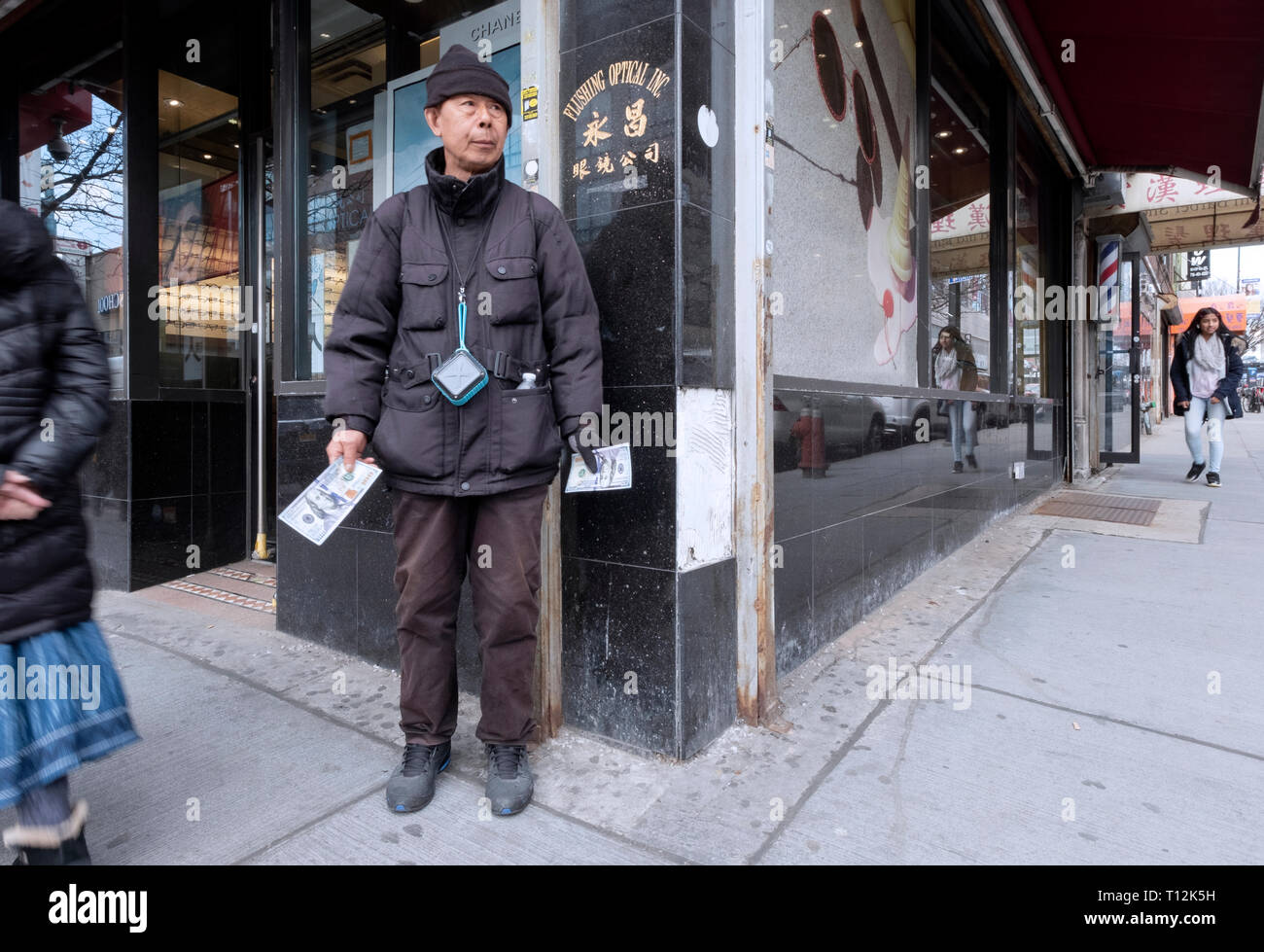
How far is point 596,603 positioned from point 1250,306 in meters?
44.5

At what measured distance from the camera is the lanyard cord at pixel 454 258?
2.04 metres

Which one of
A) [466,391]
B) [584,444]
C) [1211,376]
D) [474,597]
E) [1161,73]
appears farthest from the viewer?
[1211,376]

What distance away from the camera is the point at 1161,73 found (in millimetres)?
5441

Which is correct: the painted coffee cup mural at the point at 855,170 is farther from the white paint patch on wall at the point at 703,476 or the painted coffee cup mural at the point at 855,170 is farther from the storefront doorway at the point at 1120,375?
the storefront doorway at the point at 1120,375

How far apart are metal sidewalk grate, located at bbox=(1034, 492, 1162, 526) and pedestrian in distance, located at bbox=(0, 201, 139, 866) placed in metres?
6.96

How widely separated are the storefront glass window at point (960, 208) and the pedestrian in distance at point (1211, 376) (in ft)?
11.7

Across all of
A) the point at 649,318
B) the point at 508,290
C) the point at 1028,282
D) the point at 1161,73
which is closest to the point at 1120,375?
the point at 1028,282

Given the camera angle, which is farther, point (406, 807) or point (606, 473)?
point (606, 473)

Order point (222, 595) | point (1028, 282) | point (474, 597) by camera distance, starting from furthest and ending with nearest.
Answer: point (1028, 282), point (222, 595), point (474, 597)

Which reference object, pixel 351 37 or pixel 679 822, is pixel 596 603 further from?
pixel 351 37

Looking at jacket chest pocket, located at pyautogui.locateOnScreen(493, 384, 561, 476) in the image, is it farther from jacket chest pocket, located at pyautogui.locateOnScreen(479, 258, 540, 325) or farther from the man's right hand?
the man's right hand

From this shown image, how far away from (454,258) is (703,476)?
100 centimetres

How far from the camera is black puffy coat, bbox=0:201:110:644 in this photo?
5.16ft

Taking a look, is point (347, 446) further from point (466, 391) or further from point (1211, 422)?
point (1211, 422)
